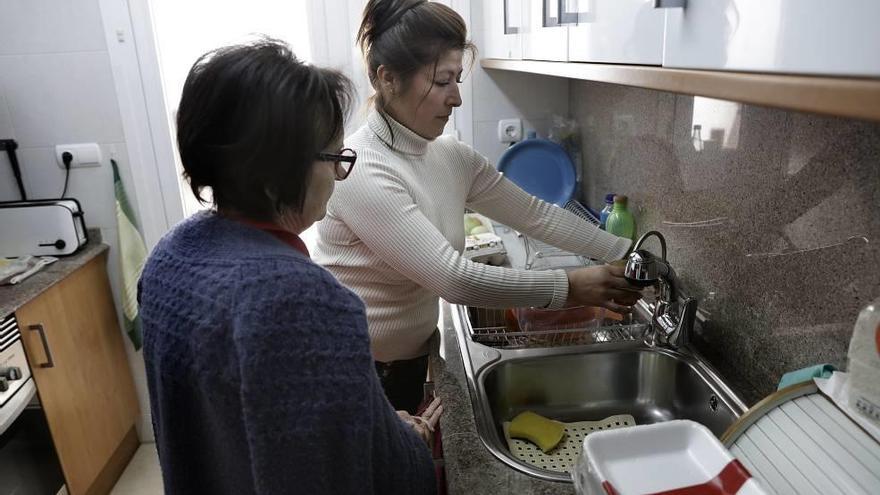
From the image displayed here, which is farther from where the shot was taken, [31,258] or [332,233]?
[31,258]

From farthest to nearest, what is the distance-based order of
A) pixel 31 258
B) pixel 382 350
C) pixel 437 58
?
1. pixel 31 258
2. pixel 382 350
3. pixel 437 58

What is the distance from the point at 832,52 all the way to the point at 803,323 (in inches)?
24.2

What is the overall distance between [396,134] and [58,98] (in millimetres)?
1495

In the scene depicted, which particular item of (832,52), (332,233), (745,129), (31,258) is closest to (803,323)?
(745,129)

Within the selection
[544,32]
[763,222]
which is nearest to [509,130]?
[544,32]

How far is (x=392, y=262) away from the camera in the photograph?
3.50ft

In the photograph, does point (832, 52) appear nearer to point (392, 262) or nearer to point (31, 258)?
point (392, 262)

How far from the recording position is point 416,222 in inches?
40.8

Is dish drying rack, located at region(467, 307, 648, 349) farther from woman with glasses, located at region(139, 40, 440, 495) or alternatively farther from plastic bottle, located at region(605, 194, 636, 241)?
woman with glasses, located at region(139, 40, 440, 495)

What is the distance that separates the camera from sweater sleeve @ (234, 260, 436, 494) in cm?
62

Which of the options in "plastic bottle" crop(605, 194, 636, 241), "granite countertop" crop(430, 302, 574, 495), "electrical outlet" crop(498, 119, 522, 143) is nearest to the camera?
"granite countertop" crop(430, 302, 574, 495)

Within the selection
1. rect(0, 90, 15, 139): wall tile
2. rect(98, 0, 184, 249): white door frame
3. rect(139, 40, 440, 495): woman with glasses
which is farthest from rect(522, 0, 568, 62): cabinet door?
rect(0, 90, 15, 139): wall tile

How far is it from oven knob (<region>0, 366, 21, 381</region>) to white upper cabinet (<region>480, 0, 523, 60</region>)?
1.60m

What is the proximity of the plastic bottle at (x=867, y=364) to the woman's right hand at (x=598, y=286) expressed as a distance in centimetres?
50
